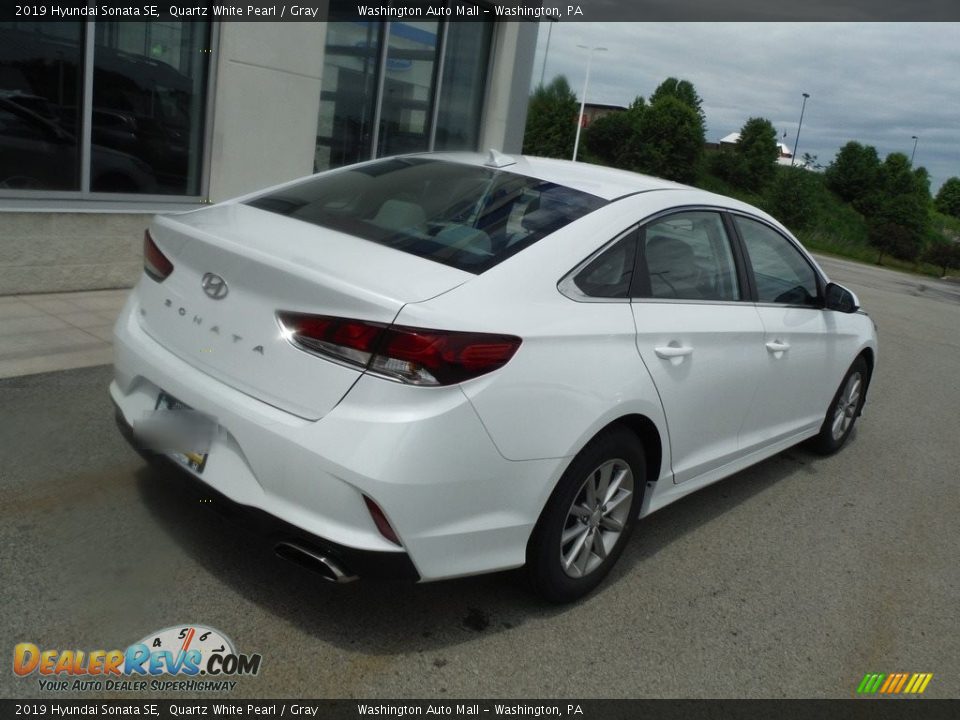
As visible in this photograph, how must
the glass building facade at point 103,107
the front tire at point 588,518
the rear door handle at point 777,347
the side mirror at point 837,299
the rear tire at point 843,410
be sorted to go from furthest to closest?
the glass building facade at point 103,107, the rear tire at point 843,410, the side mirror at point 837,299, the rear door handle at point 777,347, the front tire at point 588,518

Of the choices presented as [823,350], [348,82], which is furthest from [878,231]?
[823,350]

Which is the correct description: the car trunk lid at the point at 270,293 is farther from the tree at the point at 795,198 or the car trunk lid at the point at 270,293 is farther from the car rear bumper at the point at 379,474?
the tree at the point at 795,198

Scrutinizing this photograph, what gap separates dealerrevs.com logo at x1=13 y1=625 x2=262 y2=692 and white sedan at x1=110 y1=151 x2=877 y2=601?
16.0 inches

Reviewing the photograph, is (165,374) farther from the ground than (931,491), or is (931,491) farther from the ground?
(165,374)

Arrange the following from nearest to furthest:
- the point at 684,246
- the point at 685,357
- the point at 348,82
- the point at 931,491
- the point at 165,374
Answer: the point at 165,374, the point at 685,357, the point at 684,246, the point at 931,491, the point at 348,82

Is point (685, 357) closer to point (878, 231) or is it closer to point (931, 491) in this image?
point (931, 491)

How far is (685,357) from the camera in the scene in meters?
3.67

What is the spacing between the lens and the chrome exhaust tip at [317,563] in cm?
274

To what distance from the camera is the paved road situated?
2961 millimetres

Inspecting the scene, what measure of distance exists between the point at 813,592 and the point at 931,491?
6.96 feet

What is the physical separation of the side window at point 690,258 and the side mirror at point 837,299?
1.03m

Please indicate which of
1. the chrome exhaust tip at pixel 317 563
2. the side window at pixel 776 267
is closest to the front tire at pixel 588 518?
the chrome exhaust tip at pixel 317 563

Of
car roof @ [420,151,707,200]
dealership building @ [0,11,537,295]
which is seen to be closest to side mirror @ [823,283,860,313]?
car roof @ [420,151,707,200]
